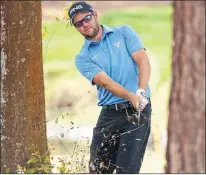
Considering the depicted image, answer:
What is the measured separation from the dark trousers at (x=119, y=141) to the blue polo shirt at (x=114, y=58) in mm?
138

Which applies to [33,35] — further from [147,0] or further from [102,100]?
[147,0]

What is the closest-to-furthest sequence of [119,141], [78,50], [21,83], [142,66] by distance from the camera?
[142,66]
[119,141]
[21,83]
[78,50]

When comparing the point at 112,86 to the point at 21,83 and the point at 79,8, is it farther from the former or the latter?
the point at 21,83

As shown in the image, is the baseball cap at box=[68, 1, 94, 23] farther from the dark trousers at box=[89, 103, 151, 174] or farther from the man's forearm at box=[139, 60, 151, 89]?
the dark trousers at box=[89, 103, 151, 174]

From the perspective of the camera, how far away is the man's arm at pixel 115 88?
6445 millimetres

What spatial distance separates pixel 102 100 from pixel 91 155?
0.50m

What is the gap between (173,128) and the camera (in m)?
4.37

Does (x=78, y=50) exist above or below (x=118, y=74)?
above

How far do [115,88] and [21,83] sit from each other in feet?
4.57

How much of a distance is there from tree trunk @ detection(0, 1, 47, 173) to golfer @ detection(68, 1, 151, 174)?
89 centimetres

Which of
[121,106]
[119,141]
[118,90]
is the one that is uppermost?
[118,90]

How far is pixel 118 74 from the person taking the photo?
263 inches

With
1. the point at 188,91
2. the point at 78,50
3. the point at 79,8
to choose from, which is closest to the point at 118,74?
the point at 79,8

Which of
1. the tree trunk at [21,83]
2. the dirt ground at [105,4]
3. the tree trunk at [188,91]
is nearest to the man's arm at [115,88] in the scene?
the tree trunk at [21,83]
